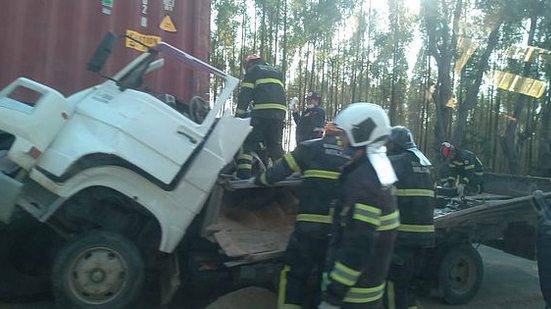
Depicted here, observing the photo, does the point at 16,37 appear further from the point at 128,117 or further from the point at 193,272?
the point at 193,272

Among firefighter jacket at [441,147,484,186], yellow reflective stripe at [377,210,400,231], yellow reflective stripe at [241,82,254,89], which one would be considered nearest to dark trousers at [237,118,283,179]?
yellow reflective stripe at [241,82,254,89]

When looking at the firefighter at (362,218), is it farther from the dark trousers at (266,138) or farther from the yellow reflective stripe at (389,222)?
the dark trousers at (266,138)

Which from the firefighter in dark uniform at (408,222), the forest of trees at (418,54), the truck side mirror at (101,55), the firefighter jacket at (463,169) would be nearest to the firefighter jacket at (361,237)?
the firefighter in dark uniform at (408,222)

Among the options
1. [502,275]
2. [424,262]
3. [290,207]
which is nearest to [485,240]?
[424,262]

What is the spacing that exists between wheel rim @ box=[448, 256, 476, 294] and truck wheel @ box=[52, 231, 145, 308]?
3.14 m

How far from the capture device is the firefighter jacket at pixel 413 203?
460 centimetres

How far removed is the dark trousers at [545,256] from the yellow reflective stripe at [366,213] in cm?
198

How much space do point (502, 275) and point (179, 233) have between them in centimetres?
462

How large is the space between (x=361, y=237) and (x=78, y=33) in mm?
4056

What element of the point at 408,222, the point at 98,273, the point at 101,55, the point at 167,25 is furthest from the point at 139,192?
the point at 167,25

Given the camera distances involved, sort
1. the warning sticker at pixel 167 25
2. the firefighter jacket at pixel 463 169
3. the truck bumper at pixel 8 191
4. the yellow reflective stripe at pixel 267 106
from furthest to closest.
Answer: the firefighter jacket at pixel 463 169 < the warning sticker at pixel 167 25 < the yellow reflective stripe at pixel 267 106 < the truck bumper at pixel 8 191

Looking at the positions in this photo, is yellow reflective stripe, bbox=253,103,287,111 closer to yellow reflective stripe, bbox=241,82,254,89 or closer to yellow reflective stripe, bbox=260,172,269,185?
yellow reflective stripe, bbox=241,82,254,89

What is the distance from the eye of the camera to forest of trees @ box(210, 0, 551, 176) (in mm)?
17109

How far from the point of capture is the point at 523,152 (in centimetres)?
2509
